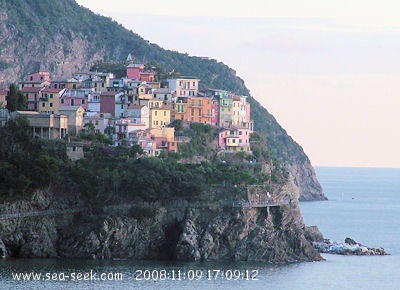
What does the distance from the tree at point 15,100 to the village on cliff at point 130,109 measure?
1.05 metres

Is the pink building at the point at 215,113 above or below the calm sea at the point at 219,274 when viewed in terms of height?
above

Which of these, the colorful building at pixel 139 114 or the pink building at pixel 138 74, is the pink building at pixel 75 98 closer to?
the colorful building at pixel 139 114

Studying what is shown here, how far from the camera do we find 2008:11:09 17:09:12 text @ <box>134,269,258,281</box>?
3499 inches

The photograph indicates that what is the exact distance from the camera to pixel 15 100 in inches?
4247

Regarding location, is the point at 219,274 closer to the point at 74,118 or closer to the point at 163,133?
the point at 163,133

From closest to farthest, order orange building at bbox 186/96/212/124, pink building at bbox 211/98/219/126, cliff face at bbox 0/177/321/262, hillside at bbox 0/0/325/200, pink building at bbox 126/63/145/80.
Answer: cliff face at bbox 0/177/321/262 → orange building at bbox 186/96/212/124 → pink building at bbox 211/98/219/126 → pink building at bbox 126/63/145/80 → hillside at bbox 0/0/325/200

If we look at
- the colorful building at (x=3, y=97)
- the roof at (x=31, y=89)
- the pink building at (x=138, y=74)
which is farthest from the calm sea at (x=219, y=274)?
the colorful building at (x=3, y=97)

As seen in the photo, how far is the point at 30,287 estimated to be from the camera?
270 ft

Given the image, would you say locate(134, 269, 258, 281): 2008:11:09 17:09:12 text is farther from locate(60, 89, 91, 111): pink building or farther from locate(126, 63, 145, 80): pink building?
locate(126, 63, 145, 80): pink building

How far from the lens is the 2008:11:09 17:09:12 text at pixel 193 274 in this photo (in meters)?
88.9

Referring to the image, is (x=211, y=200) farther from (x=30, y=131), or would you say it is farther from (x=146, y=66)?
(x=146, y=66)

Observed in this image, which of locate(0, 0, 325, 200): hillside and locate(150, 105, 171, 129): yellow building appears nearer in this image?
locate(150, 105, 171, 129): yellow building

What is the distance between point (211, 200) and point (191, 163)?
6.48 meters

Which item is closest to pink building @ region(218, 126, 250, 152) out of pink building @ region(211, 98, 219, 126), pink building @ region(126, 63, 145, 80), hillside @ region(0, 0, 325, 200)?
pink building @ region(211, 98, 219, 126)
